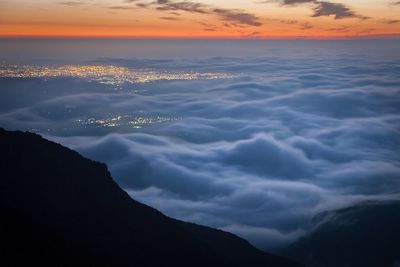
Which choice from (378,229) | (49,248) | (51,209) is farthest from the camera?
(378,229)

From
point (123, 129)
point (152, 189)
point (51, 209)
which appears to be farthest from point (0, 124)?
point (51, 209)

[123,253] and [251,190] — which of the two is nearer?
[123,253]

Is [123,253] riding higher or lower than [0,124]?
lower

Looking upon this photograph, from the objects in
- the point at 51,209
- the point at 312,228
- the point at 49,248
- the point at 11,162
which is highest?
the point at 11,162

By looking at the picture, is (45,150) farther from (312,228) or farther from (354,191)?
(354,191)

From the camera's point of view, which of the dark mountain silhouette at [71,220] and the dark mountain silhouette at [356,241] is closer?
the dark mountain silhouette at [71,220]
